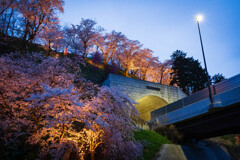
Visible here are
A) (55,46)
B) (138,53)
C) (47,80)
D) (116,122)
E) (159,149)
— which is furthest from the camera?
(138,53)

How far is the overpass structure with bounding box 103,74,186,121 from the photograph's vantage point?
83.6ft

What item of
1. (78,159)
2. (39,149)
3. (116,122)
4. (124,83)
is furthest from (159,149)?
(124,83)

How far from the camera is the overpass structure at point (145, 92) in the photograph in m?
25.5

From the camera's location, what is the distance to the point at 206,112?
15.0 m

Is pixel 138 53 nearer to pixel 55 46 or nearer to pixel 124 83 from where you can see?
pixel 124 83

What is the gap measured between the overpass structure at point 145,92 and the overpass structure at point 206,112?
5.19 meters

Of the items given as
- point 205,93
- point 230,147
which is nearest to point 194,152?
point 205,93

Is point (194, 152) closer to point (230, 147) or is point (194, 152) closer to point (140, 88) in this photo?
point (230, 147)

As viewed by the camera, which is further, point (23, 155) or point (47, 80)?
point (47, 80)

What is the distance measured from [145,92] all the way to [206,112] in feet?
42.7

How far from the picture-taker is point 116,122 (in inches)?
373

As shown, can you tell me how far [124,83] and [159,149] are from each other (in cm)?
1335

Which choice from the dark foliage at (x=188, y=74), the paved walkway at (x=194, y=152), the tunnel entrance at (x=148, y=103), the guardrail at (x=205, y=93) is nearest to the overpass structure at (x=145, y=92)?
the tunnel entrance at (x=148, y=103)

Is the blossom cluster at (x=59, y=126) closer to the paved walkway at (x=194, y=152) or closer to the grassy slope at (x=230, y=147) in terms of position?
the paved walkway at (x=194, y=152)
